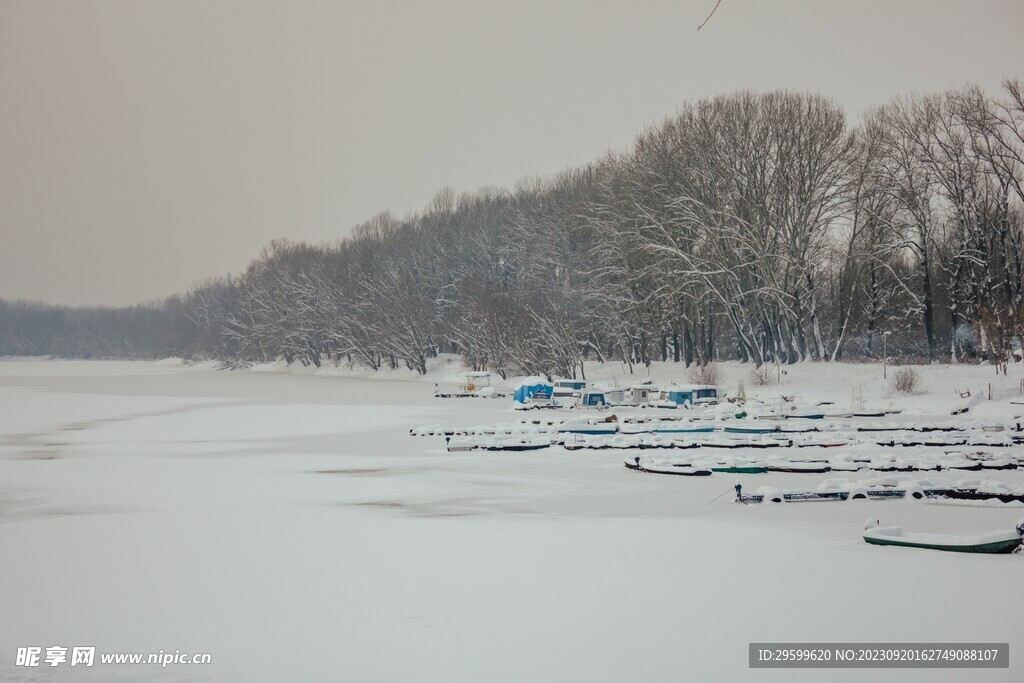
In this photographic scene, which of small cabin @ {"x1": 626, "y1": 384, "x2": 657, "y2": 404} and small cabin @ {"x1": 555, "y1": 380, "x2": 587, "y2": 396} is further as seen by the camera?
small cabin @ {"x1": 555, "y1": 380, "x2": 587, "y2": 396}

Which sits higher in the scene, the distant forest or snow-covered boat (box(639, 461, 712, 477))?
the distant forest

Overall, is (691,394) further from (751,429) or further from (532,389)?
(751,429)

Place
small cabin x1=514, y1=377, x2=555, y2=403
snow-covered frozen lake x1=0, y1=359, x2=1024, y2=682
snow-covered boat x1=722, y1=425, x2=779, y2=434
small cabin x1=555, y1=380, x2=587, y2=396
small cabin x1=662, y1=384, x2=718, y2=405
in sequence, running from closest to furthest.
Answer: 1. snow-covered frozen lake x1=0, y1=359, x2=1024, y2=682
2. snow-covered boat x1=722, y1=425, x2=779, y2=434
3. small cabin x1=662, y1=384, x2=718, y2=405
4. small cabin x1=514, y1=377, x2=555, y2=403
5. small cabin x1=555, y1=380, x2=587, y2=396

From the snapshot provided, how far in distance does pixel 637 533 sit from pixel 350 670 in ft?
23.0

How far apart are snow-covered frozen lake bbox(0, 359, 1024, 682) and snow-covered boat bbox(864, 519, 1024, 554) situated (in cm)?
18

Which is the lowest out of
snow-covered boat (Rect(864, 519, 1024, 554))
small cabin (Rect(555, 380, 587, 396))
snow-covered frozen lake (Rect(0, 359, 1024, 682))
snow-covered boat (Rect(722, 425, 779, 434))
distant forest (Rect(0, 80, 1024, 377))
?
snow-covered frozen lake (Rect(0, 359, 1024, 682))

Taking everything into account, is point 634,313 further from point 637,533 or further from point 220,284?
point 220,284

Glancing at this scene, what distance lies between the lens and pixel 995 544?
13.1 metres

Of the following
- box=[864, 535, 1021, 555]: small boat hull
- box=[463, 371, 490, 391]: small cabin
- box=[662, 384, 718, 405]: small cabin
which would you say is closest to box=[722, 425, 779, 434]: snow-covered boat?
box=[662, 384, 718, 405]: small cabin

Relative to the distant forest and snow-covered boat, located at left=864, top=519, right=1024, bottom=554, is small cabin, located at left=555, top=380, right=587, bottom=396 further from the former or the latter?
snow-covered boat, located at left=864, top=519, right=1024, bottom=554

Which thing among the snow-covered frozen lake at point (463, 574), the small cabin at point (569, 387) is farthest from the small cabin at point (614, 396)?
the snow-covered frozen lake at point (463, 574)

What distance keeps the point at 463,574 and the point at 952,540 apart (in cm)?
669

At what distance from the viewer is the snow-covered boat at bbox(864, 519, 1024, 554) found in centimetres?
1316

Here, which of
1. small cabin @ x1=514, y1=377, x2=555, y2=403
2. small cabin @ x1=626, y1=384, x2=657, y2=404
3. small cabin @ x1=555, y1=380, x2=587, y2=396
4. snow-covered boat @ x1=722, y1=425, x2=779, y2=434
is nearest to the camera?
snow-covered boat @ x1=722, y1=425, x2=779, y2=434
